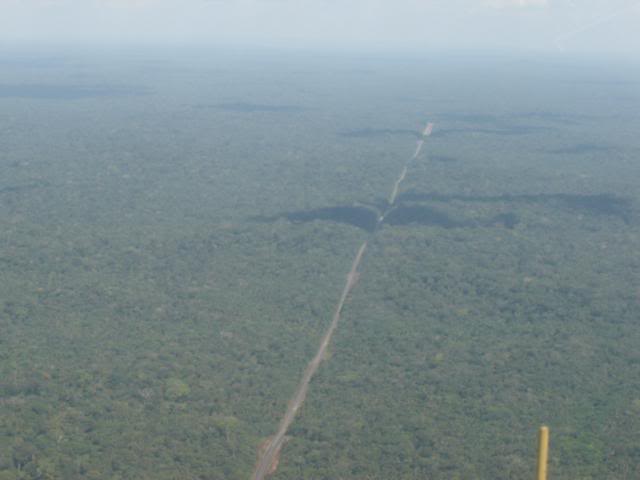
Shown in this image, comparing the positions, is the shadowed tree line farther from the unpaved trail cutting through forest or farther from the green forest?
the unpaved trail cutting through forest

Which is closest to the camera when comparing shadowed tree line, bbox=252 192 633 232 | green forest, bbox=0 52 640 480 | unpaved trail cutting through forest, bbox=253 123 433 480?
unpaved trail cutting through forest, bbox=253 123 433 480

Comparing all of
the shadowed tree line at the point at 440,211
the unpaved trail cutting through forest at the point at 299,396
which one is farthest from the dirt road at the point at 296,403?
the shadowed tree line at the point at 440,211

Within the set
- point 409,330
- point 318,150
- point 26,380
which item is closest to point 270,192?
point 318,150

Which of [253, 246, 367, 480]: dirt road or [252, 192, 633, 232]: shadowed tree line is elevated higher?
[252, 192, 633, 232]: shadowed tree line

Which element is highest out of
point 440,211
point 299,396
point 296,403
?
point 440,211

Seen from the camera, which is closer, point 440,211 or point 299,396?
point 299,396

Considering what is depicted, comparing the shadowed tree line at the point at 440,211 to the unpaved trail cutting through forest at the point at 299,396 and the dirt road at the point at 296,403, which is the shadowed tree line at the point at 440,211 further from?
the dirt road at the point at 296,403

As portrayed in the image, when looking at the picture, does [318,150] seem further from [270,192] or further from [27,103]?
[27,103]

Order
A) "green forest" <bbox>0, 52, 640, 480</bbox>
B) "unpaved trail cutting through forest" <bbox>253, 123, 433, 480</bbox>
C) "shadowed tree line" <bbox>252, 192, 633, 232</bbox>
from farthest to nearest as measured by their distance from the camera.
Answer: "shadowed tree line" <bbox>252, 192, 633, 232</bbox>
"green forest" <bbox>0, 52, 640, 480</bbox>
"unpaved trail cutting through forest" <bbox>253, 123, 433, 480</bbox>

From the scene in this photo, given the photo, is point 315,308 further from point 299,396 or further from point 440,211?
point 440,211

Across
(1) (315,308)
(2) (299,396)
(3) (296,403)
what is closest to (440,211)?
(1) (315,308)

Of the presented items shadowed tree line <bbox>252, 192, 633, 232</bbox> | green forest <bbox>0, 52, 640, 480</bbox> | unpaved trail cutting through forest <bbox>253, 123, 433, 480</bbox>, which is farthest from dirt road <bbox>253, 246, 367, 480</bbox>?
shadowed tree line <bbox>252, 192, 633, 232</bbox>
